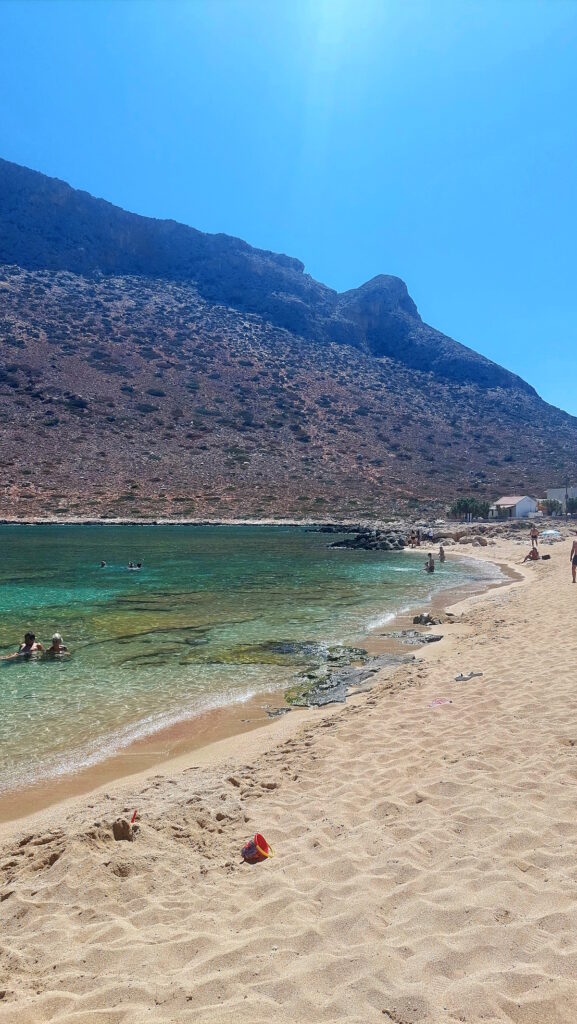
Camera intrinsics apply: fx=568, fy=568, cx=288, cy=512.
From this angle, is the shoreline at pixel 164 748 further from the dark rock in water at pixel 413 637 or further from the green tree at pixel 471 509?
the green tree at pixel 471 509

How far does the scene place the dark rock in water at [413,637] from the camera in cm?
1381

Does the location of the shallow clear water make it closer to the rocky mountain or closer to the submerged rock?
the submerged rock

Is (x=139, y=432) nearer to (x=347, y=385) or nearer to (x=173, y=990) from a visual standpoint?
(x=347, y=385)

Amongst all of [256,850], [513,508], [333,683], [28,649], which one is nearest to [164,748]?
[333,683]

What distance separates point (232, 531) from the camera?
184 feet

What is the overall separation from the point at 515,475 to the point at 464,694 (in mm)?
80042

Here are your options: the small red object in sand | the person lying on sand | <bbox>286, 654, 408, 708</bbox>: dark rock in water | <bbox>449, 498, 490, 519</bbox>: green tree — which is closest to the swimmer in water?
the person lying on sand

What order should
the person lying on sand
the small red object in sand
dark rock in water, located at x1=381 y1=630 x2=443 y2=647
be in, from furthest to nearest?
dark rock in water, located at x1=381 y1=630 x2=443 y2=647 → the person lying on sand → the small red object in sand

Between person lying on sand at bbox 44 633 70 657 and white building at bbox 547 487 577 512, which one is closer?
person lying on sand at bbox 44 633 70 657

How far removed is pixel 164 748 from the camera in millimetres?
8305

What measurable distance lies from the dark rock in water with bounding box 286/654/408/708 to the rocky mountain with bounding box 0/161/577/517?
53.7 meters

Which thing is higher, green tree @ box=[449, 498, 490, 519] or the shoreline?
green tree @ box=[449, 498, 490, 519]

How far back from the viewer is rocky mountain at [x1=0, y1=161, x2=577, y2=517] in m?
69.8

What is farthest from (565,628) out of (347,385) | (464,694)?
(347,385)
